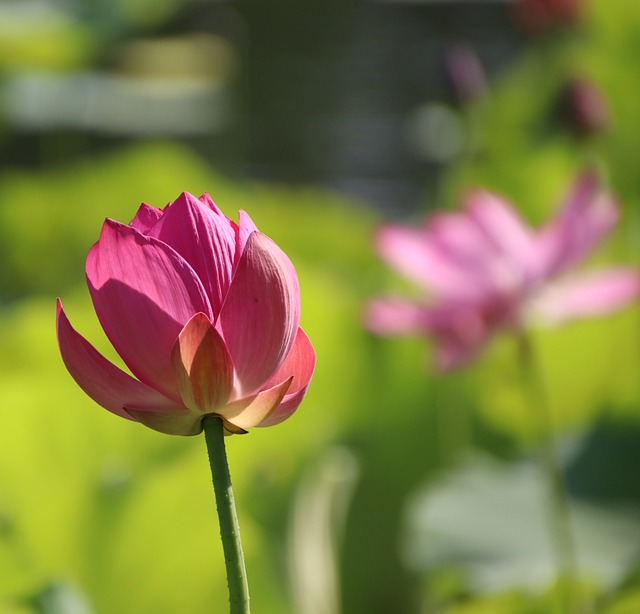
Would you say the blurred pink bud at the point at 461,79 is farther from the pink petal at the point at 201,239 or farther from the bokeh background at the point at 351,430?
the pink petal at the point at 201,239

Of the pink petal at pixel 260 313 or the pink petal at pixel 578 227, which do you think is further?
the pink petal at pixel 578 227

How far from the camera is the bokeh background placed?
54cm

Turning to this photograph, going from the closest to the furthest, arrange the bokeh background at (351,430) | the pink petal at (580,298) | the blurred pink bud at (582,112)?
the bokeh background at (351,430)
the pink petal at (580,298)
the blurred pink bud at (582,112)

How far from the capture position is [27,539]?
1.73 feet

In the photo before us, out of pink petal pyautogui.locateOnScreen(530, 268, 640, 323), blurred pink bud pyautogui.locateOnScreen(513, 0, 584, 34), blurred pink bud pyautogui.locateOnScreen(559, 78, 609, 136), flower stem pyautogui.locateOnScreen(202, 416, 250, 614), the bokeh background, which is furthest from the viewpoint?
blurred pink bud pyautogui.locateOnScreen(513, 0, 584, 34)

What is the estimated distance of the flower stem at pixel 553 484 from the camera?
599 mm

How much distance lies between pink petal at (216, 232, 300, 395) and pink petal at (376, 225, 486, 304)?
409 millimetres

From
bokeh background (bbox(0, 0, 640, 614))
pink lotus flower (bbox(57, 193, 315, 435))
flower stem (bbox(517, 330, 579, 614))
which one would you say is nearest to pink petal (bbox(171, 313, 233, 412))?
pink lotus flower (bbox(57, 193, 315, 435))

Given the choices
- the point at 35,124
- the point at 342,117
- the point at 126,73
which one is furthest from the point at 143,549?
the point at 342,117

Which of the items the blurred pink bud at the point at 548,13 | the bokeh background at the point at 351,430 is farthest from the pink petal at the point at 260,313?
the blurred pink bud at the point at 548,13

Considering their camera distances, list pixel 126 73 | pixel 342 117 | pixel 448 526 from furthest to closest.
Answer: pixel 342 117 → pixel 126 73 → pixel 448 526

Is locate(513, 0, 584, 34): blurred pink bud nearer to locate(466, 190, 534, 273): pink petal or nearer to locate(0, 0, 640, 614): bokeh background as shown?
locate(0, 0, 640, 614): bokeh background

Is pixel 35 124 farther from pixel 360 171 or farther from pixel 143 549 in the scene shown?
pixel 143 549

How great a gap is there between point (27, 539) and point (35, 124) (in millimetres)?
1835
